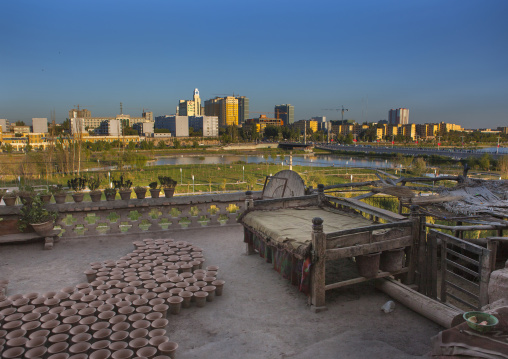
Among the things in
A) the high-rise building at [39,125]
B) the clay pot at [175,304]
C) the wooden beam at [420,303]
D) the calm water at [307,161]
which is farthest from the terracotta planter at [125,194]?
the high-rise building at [39,125]

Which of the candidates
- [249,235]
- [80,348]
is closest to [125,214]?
[249,235]

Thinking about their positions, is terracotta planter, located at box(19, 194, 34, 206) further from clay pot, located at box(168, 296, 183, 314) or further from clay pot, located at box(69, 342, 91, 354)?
clay pot, located at box(69, 342, 91, 354)

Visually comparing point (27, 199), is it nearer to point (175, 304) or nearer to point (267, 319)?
point (175, 304)

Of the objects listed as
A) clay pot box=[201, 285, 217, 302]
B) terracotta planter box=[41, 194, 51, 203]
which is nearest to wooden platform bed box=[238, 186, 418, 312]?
clay pot box=[201, 285, 217, 302]

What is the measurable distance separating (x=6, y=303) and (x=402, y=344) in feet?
A: 16.3

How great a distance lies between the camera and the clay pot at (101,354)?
3593 millimetres

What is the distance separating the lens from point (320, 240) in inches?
187

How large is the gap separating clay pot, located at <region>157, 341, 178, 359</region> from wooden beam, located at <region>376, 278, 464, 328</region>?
2.99 m

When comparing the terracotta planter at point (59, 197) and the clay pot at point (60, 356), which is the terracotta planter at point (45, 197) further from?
the clay pot at point (60, 356)

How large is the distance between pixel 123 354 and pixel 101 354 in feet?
0.76

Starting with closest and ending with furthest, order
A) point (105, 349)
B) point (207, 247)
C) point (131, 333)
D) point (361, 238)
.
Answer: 1. point (105, 349)
2. point (131, 333)
3. point (361, 238)
4. point (207, 247)

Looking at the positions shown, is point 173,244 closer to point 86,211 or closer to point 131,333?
point 86,211

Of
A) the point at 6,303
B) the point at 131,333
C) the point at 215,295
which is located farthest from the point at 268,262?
the point at 6,303

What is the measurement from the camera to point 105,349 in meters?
3.69
